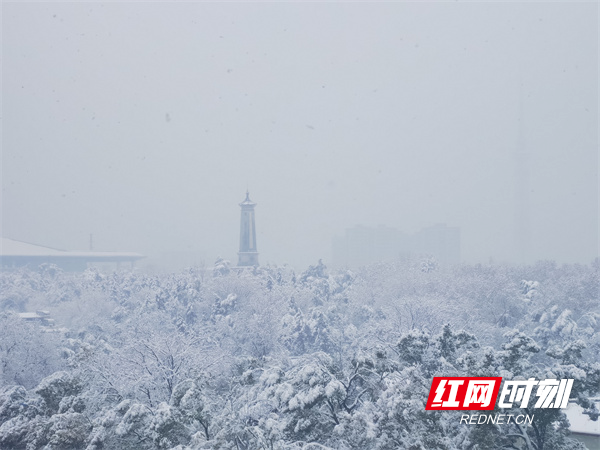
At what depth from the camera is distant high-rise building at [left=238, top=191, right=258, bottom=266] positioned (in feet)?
228

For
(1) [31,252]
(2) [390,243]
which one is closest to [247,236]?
(1) [31,252]

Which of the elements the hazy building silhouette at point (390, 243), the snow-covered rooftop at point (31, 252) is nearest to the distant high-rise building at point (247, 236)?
the hazy building silhouette at point (390, 243)

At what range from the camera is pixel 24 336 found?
87.0 ft

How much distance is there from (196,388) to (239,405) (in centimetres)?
110

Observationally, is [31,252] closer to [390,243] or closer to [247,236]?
[247,236]

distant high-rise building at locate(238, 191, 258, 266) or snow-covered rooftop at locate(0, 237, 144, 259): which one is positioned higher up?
distant high-rise building at locate(238, 191, 258, 266)

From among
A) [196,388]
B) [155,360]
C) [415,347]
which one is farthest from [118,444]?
[415,347]

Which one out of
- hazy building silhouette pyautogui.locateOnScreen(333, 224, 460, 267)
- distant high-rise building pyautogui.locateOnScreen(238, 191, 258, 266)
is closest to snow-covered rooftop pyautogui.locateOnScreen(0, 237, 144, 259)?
hazy building silhouette pyautogui.locateOnScreen(333, 224, 460, 267)

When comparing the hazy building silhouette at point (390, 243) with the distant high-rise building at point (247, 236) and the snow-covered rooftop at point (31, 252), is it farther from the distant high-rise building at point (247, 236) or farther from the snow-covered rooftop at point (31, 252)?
the snow-covered rooftop at point (31, 252)

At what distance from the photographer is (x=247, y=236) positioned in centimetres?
7031

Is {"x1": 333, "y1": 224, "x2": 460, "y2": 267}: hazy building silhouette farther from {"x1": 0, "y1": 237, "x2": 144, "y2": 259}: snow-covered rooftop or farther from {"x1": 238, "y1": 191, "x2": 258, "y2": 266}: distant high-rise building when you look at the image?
{"x1": 0, "y1": 237, "x2": 144, "y2": 259}: snow-covered rooftop

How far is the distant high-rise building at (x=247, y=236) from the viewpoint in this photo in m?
69.5

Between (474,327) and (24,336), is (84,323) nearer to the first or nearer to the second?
(24,336)

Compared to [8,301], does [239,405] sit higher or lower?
higher
